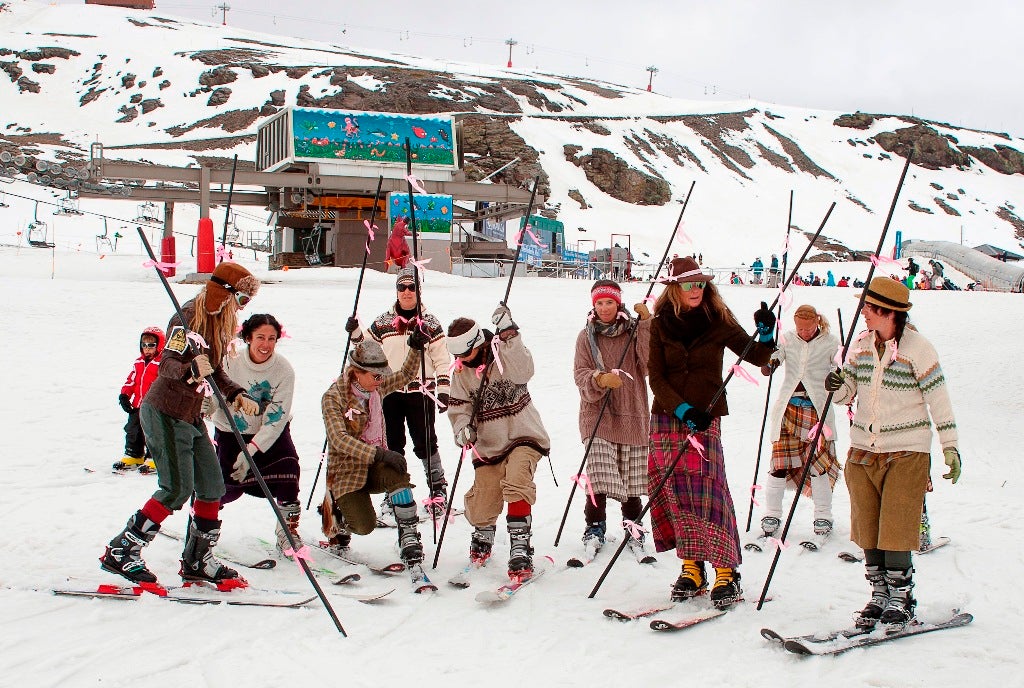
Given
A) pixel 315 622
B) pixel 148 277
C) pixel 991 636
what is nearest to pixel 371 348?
pixel 315 622

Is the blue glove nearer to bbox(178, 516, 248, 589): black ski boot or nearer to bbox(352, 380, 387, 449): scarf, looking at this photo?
bbox(352, 380, 387, 449): scarf

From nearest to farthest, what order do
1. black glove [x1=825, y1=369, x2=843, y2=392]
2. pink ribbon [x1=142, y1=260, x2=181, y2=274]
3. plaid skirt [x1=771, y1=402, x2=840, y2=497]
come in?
→ 1. black glove [x1=825, y1=369, x2=843, y2=392]
2. pink ribbon [x1=142, y1=260, x2=181, y2=274]
3. plaid skirt [x1=771, y1=402, x2=840, y2=497]

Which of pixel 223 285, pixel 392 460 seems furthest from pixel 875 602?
pixel 223 285

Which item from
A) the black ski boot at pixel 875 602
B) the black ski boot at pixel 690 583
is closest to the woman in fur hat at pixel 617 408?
the black ski boot at pixel 690 583

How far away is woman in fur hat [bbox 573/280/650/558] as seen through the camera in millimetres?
5941

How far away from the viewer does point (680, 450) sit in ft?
16.6

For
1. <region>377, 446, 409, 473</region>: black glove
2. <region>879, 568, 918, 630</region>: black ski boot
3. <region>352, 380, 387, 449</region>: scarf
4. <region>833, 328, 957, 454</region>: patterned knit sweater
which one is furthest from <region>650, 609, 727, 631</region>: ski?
<region>352, 380, 387, 449</region>: scarf

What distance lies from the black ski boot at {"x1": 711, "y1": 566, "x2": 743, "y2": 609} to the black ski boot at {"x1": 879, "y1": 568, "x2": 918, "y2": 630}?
743mm

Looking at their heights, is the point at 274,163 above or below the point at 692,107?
below

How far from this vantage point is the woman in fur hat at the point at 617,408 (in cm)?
594

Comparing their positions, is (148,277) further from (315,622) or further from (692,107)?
(692,107)

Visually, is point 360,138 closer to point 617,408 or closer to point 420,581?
point 617,408

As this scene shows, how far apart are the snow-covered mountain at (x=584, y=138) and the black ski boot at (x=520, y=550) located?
4060cm

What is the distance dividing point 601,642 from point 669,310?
1886 mm
